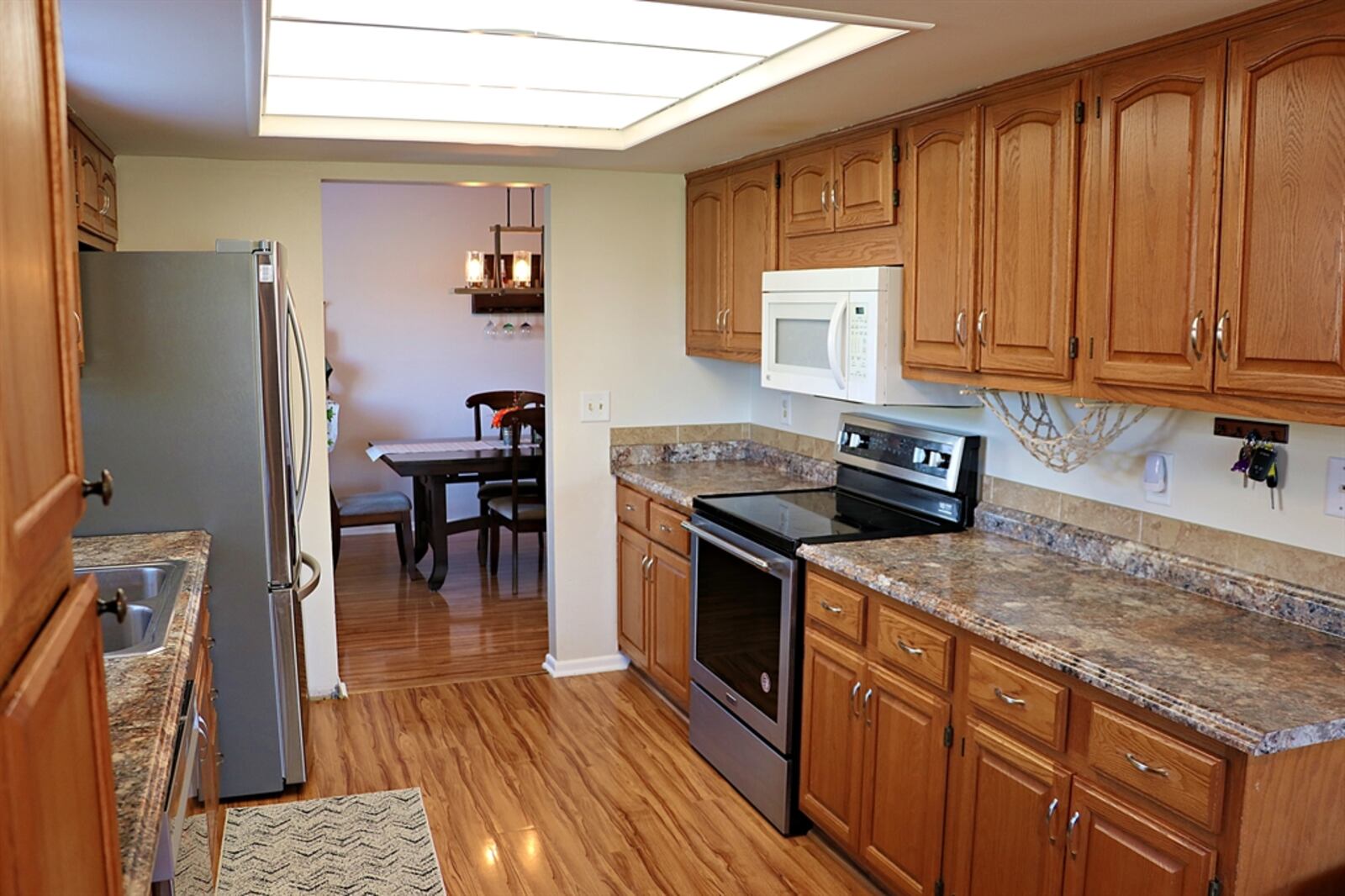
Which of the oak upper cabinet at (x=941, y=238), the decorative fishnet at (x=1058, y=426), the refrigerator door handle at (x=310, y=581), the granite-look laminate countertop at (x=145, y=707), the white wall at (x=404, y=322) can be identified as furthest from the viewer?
the white wall at (x=404, y=322)

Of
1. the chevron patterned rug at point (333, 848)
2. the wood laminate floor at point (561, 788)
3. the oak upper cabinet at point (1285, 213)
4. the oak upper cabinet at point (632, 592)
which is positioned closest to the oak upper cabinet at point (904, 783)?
the wood laminate floor at point (561, 788)

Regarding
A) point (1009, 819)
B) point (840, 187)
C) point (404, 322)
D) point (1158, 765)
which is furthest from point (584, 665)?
point (404, 322)

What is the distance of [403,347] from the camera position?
754 centimetres

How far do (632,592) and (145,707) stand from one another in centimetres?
280

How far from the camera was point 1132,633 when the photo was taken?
7.56ft

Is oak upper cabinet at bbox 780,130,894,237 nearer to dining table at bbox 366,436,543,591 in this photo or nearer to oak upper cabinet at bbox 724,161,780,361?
oak upper cabinet at bbox 724,161,780,361

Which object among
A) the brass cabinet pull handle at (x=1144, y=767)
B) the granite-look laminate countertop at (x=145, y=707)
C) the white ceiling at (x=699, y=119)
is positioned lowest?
the brass cabinet pull handle at (x=1144, y=767)

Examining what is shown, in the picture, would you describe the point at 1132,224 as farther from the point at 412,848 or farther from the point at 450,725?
the point at 450,725

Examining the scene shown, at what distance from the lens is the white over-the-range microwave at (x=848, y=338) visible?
3271 millimetres

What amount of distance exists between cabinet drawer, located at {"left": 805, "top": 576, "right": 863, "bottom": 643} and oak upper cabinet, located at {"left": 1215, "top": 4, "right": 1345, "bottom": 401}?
1063 millimetres

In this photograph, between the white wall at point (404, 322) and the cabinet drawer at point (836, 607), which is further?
the white wall at point (404, 322)

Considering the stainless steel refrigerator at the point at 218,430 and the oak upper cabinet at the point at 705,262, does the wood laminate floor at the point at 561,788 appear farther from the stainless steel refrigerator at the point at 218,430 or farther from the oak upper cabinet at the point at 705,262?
the oak upper cabinet at the point at 705,262

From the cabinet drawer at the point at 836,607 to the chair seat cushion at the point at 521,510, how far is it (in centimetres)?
313

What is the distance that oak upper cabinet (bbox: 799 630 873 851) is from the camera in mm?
2996
